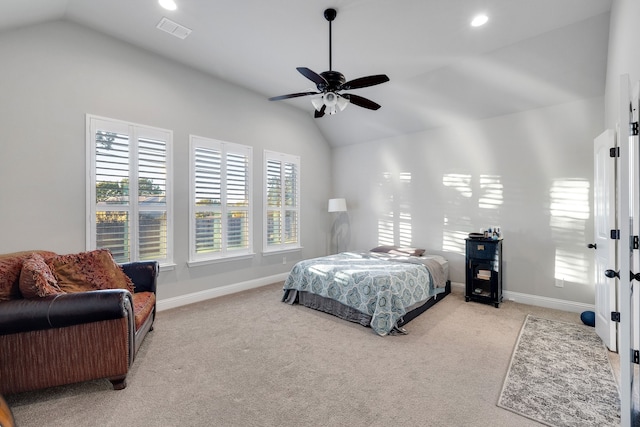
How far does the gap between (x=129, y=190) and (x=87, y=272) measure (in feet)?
4.23

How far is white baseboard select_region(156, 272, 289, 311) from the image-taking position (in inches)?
153

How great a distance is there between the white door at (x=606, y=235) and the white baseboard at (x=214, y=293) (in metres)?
4.31

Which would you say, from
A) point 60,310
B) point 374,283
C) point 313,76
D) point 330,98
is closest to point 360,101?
point 330,98

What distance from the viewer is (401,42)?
339 cm

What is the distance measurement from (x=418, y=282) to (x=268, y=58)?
3518 millimetres

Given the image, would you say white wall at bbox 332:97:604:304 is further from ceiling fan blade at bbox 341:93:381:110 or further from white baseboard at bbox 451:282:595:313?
ceiling fan blade at bbox 341:93:381:110

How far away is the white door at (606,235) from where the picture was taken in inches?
104

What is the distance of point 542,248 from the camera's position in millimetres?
4020

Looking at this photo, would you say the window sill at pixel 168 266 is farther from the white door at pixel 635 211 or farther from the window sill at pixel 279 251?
the white door at pixel 635 211

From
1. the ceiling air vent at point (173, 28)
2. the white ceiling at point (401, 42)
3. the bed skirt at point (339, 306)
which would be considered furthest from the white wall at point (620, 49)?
the ceiling air vent at point (173, 28)

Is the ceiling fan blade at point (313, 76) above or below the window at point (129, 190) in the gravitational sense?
above

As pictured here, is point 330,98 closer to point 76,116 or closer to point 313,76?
point 313,76

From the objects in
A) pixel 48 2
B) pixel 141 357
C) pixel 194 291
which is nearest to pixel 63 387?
pixel 141 357

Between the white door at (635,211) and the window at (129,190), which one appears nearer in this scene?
the white door at (635,211)
